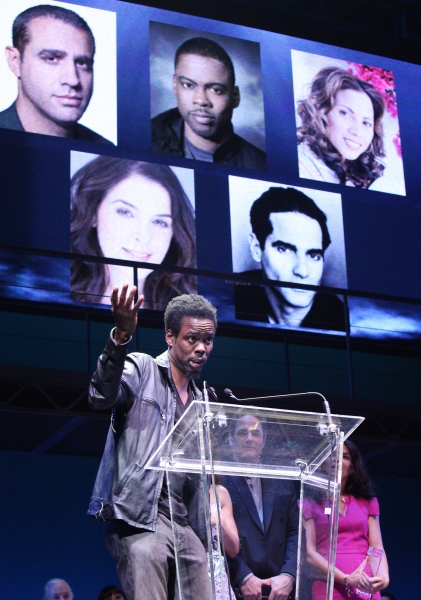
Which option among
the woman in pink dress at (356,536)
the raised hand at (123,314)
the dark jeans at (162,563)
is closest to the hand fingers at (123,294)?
the raised hand at (123,314)

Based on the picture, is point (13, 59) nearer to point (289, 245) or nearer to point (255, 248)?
point (255, 248)

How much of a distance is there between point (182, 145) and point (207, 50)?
2.49 feet

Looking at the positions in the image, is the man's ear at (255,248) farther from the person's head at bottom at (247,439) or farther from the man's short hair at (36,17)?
the person's head at bottom at (247,439)

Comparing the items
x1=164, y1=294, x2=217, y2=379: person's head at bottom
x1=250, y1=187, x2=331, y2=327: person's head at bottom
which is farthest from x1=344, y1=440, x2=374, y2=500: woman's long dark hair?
A: x1=250, y1=187, x2=331, y2=327: person's head at bottom

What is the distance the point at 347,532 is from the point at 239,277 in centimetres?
266

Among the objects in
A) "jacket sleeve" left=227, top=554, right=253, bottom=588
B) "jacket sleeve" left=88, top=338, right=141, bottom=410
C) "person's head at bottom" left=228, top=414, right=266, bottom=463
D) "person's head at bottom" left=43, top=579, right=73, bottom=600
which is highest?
"jacket sleeve" left=88, top=338, right=141, bottom=410

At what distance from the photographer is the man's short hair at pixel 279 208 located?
6191mm

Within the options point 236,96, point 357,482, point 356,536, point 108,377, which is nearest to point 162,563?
point 108,377

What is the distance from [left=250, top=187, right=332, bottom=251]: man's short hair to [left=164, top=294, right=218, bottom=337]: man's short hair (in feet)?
12.7

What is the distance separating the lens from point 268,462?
6.79ft

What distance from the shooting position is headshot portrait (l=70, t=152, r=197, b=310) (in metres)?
5.71

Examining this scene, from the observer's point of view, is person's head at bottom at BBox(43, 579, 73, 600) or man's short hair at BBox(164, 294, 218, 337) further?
person's head at bottom at BBox(43, 579, 73, 600)

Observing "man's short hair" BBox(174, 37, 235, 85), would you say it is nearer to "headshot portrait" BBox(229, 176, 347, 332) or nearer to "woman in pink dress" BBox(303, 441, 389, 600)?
"headshot portrait" BBox(229, 176, 347, 332)

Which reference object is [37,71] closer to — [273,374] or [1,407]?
A: [1,407]
